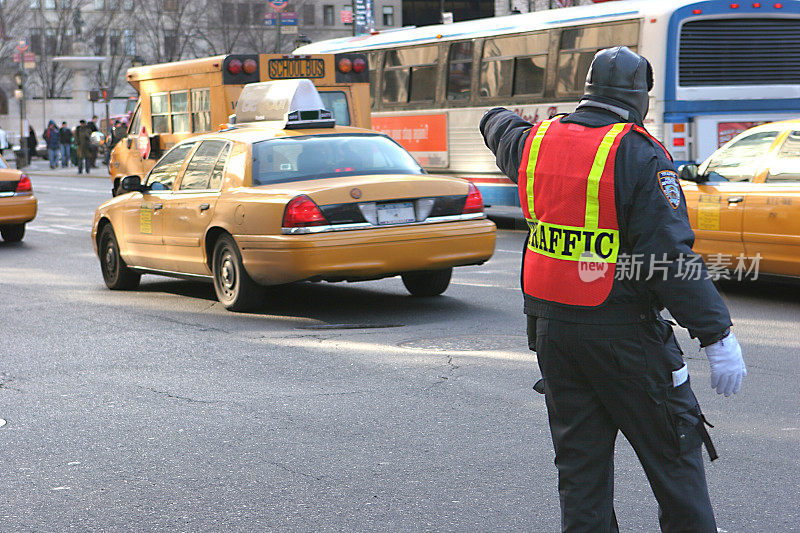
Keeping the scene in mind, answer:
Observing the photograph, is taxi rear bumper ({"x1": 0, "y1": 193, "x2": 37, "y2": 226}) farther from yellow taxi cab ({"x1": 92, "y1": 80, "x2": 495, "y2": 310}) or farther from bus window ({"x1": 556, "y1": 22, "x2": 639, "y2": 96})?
bus window ({"x1": 556, "y1": 22, "x2": 639, "y2": 96})

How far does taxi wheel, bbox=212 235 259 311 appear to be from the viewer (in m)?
9.20

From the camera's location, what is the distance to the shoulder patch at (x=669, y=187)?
3.19m

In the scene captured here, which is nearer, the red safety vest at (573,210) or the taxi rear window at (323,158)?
the red safety vest at (573,210)

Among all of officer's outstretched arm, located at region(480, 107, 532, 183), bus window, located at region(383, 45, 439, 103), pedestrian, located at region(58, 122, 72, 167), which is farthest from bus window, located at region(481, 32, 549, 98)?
pedestrian, located at region(58, 122, 72, 167)

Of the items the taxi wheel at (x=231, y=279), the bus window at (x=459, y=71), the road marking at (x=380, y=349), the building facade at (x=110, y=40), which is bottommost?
the road marking at (x=380, y=349)

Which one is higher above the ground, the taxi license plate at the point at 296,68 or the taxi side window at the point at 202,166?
the taxi license plate at the point at 296,68

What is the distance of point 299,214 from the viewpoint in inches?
341

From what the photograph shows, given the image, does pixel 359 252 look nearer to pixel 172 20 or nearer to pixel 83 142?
pixel 83 142

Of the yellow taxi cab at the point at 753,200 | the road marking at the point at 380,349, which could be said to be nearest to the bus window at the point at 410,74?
the yellow taxi cab at the point at 753,200

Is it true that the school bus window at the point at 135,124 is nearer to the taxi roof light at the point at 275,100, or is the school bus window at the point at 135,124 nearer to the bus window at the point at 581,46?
the taxi roof light at the point at 275,100

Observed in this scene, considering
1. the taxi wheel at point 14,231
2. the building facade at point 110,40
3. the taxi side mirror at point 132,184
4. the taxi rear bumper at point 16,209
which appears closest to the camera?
the taxi side mirror at point 132,184

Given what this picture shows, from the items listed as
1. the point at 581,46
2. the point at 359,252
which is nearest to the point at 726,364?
the point at 359,252

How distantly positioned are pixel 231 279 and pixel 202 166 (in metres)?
1.17

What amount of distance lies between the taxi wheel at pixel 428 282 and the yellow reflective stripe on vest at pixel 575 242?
653 centimetres
